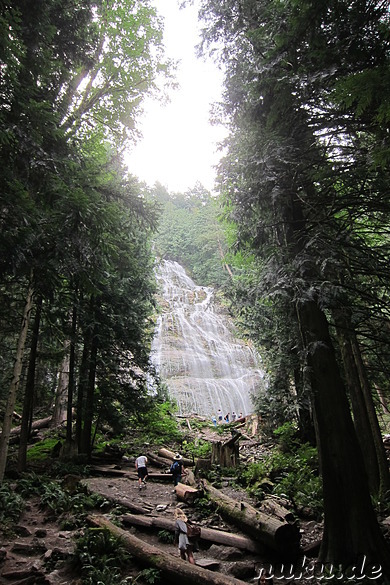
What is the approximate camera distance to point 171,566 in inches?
174

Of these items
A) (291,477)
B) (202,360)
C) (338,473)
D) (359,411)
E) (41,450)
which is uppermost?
(202,360)

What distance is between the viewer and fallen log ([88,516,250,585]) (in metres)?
4.05

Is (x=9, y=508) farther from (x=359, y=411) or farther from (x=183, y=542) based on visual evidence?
(x=359, y=411)

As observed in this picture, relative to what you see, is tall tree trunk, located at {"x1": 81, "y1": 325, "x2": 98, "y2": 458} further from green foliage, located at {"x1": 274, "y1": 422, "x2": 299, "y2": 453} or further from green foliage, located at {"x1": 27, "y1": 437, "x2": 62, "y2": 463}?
green foliage, located at {"x1": 274, "y1": 422, "x2": 299, "y2": 453}

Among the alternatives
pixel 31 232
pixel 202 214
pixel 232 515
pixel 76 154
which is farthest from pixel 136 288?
pixel 202 214

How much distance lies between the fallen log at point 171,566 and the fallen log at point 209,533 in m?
1.07

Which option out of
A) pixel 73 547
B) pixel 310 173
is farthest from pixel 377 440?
pixel 73 547

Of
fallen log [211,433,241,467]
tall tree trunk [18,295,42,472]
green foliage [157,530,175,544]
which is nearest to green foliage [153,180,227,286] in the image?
fallen log [211,433,241,467]

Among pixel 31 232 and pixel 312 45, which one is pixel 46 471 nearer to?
pixel 31 232

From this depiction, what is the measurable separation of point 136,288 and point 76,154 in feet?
19.8

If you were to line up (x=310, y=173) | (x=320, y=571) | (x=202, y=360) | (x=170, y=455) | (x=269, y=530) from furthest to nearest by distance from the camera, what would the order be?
(x=202, y=360)
(x=170, y=455)
(x=310, y=173)
(x=269, y=530)
(x=320, y=571)

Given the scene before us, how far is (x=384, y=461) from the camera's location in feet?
23.2

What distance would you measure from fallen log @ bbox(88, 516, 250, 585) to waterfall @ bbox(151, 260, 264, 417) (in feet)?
47.0

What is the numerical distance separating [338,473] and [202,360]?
75.6 ft
